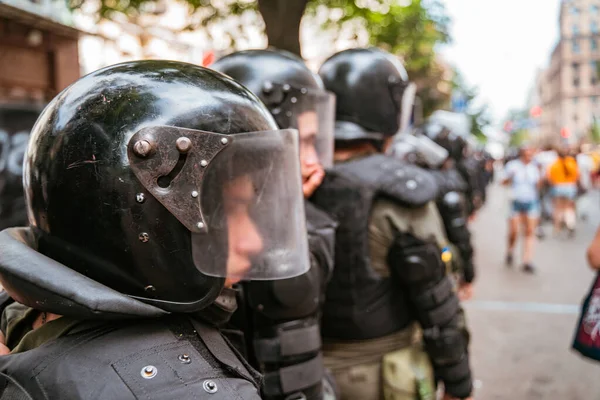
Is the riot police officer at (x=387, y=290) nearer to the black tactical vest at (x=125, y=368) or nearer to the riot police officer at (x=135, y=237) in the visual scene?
the riot police officer at (x=135, y=237)

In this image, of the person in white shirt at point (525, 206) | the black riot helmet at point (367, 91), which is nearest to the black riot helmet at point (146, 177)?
the black riot helmet at point (367, 91)

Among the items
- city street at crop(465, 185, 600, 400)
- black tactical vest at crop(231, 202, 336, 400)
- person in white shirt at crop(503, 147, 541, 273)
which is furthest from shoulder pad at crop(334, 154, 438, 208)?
person in white shirt at crop(503, 147, 541, 273)

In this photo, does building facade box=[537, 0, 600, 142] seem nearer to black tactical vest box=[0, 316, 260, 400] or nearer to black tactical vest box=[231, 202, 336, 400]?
black tactical vest box=[231, 202, 336, 400]

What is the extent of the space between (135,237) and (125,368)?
0.94 feet

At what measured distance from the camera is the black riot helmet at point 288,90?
231 centimetres

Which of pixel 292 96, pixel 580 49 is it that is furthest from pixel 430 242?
pixel 580 49

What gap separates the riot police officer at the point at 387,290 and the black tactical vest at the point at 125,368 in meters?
1.33

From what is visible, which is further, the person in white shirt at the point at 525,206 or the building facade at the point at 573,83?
the building facade at the point at 573,83

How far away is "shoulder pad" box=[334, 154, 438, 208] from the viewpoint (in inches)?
95.5

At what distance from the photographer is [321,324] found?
8.63 ft

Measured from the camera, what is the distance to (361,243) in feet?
8.09

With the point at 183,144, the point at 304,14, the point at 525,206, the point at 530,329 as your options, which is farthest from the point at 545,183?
the point at 183,144

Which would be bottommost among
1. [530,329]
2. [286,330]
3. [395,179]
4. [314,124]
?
[530,329]

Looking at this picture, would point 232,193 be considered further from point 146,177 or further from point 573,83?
point 573,83
